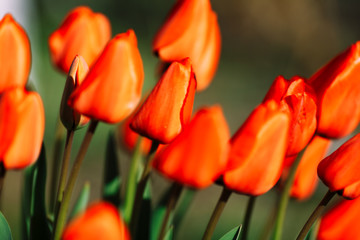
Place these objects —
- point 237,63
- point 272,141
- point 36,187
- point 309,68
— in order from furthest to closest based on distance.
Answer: point 237,63
point 309,68
point 36,187
point 272,141

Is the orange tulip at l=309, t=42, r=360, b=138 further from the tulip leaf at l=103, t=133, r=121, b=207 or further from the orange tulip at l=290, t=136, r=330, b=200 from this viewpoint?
the tulip leaf at l=103, t=133, r=121, b=207

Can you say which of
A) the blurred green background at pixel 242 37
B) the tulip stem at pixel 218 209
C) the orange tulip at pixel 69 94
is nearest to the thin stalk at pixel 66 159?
the orange tulip at pixel 69 94

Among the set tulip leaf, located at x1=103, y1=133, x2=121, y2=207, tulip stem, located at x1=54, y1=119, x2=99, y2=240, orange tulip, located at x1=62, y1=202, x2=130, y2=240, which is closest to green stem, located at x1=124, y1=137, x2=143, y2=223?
tulip leaf, located at x1=103, y1=133, x2=121, y2=207

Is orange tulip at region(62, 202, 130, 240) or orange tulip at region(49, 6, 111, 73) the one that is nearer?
orange tulip at region(62, 202, 130, 240)

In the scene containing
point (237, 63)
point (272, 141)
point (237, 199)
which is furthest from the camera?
point (237, 63)

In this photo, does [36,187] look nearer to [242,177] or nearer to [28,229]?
[28,229]

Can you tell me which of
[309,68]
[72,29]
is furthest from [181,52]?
[309,68]

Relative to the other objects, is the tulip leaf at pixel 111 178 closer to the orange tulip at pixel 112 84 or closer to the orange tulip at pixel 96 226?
the orange tulip at pixel 112 84
